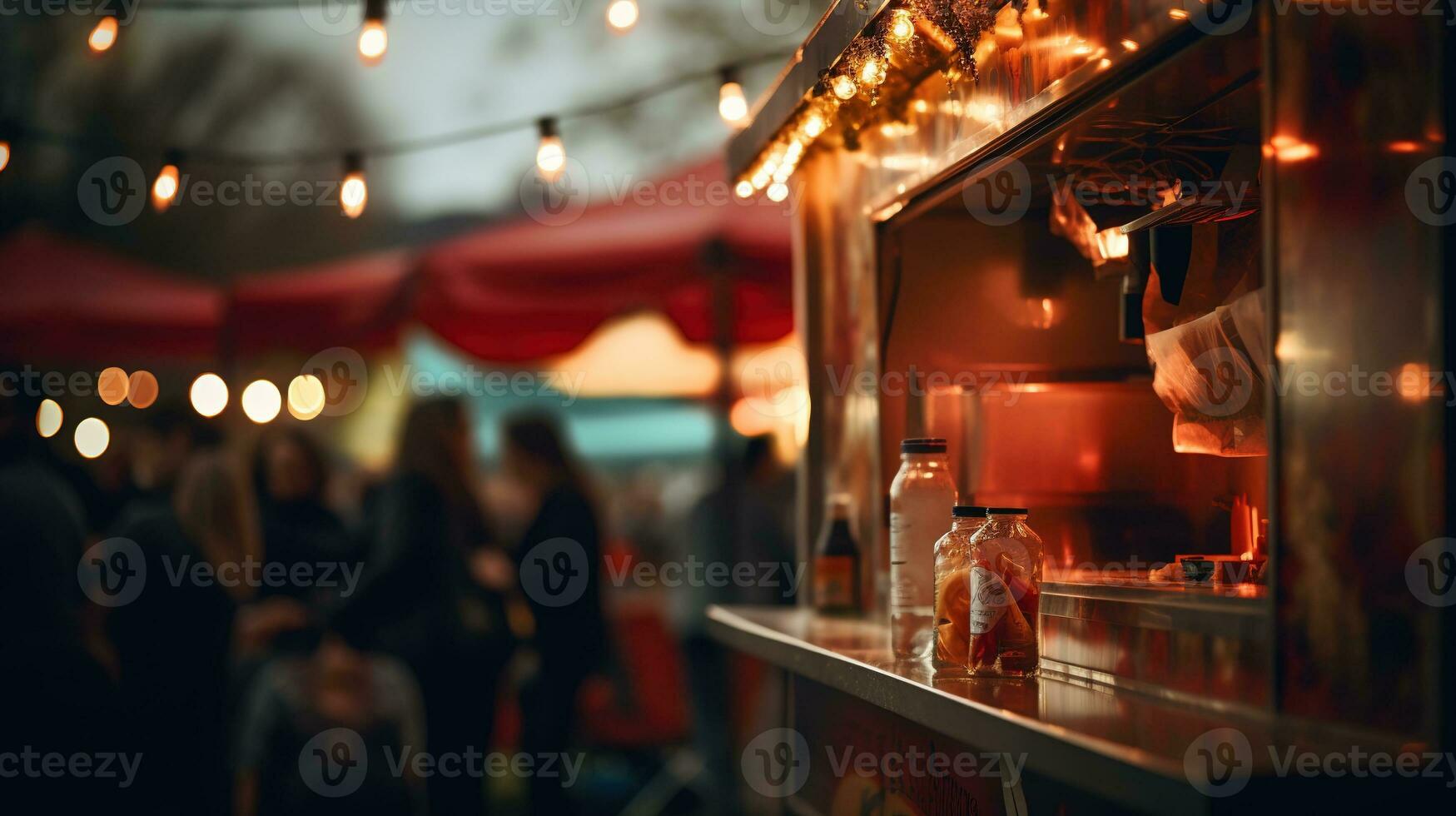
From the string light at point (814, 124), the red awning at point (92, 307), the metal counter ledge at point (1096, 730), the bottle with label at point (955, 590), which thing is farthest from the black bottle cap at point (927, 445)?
the red awning at point (92, 307)

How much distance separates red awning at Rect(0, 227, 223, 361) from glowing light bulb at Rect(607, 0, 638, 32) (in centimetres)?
288

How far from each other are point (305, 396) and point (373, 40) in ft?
14.5

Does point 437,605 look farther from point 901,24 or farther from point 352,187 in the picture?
point 901,24

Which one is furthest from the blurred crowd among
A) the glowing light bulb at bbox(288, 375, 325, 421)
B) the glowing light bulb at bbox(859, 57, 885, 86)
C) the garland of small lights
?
the glowing light bulb at bbox(859, 57, 885, 86)

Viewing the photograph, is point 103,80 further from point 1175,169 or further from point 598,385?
point 1175,169

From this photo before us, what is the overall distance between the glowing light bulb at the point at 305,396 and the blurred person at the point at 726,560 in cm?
267

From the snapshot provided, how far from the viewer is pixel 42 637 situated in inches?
162

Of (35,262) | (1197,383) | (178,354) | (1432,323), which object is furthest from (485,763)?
(1432,323)

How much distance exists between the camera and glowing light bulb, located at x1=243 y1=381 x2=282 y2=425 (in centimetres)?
755

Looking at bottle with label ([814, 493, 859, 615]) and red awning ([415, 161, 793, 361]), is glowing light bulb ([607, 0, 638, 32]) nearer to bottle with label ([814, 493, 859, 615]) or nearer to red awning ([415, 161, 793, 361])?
red awning ([415, 161, 793, 361])

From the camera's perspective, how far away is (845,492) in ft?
10.5

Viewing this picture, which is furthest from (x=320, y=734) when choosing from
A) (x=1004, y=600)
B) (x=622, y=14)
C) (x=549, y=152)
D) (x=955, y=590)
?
(x=1004, y=600)

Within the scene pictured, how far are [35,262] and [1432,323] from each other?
5759mm

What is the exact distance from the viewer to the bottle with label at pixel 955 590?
75.7 inches
